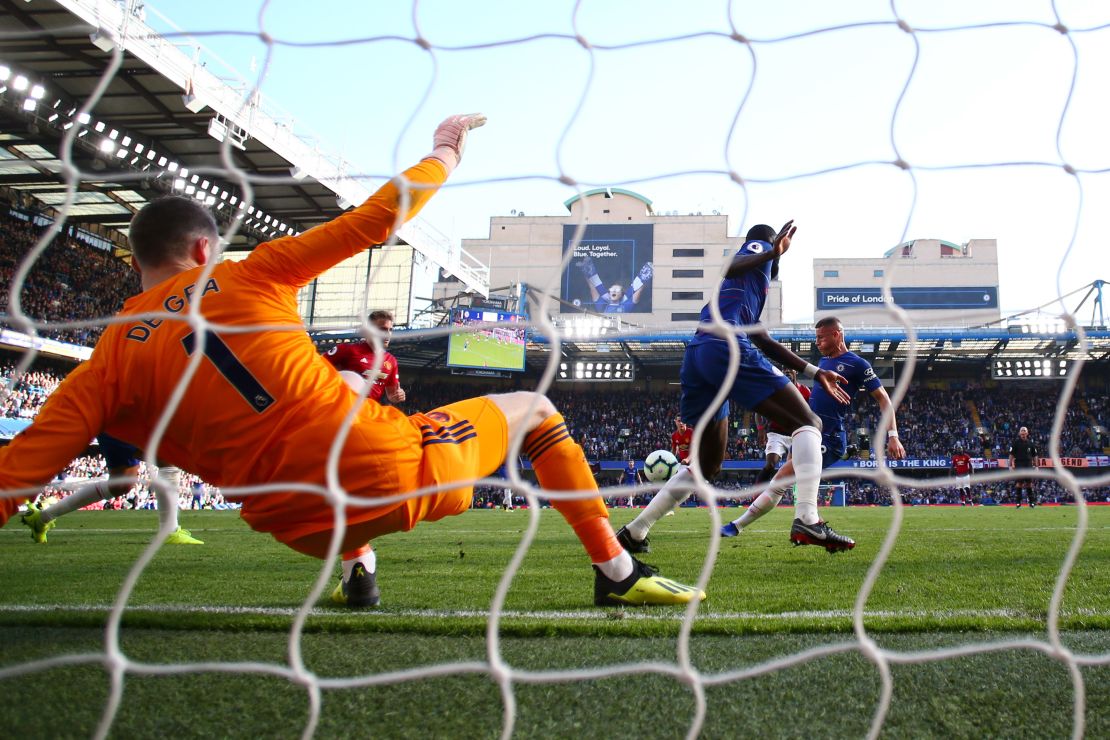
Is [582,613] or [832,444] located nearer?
[582,613]

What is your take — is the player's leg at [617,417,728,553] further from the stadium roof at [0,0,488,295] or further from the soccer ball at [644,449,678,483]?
the stadium roof at [0,0,488,295]

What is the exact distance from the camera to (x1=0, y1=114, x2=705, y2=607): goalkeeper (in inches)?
74.1

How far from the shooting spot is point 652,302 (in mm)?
47031

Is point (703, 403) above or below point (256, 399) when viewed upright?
above

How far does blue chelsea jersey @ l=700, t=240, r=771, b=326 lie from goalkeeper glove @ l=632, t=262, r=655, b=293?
1590 inches

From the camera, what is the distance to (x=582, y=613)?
2.94 meters

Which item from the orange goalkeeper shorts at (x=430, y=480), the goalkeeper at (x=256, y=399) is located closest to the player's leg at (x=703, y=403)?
the orange goalkeeper shorts at (x=430, y=480)

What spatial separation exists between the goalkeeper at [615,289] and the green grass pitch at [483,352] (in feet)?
47.2

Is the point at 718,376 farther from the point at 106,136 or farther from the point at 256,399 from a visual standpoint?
the point at 106,136

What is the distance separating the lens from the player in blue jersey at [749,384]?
15.0 feet

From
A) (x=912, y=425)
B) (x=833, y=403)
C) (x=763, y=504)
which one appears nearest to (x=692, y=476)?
(x=763, y=504)

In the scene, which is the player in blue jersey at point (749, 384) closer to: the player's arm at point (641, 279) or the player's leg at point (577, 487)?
the player's leg at point (577, 487)

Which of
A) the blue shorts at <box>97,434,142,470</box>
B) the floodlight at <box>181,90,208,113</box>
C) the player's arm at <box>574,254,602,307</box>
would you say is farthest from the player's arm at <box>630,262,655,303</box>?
the blue shorts at <box>97,434,142,470</box>

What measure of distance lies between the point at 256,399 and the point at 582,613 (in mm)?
1547
